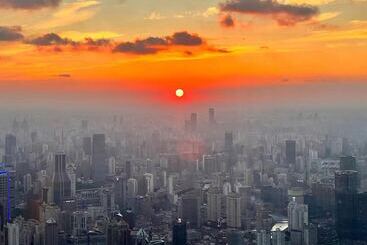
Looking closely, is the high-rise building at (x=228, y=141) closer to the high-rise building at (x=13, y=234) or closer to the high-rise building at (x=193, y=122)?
the high-rise building at (x=193, y=122)

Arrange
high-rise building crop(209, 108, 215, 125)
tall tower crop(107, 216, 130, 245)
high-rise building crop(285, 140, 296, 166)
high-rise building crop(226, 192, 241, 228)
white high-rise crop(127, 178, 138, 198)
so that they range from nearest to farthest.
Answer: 1. tall tower crop(107, 216, 130, 245)
2. high-rise building crop(226, 192, 241, 228)
3. high-rise building crop(209, 108, 215, 125)
4. high-rise building crop(285, 140, 296, 166)
5. white high-rise crop(127, 178, 138, 198)

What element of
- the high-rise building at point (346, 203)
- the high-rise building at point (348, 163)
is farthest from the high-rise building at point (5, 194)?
the high-rise building at point (348, 163)

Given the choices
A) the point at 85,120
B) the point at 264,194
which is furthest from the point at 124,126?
the point at 264,194

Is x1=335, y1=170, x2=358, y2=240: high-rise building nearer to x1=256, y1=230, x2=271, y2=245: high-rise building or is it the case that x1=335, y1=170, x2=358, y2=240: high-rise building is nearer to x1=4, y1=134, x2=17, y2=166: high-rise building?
x1=256, y1=230, x2=271, y2=245: high-rise building

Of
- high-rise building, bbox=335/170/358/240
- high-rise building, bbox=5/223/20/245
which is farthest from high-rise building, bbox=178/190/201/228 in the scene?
high-rise building, bbox=5/223/20/245

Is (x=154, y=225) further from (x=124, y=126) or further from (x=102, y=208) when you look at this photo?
(x=124, y=126)

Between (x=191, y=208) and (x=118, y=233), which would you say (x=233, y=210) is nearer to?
(x=191, y=208)
